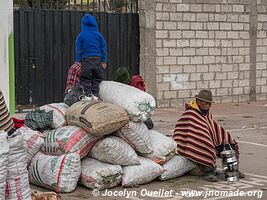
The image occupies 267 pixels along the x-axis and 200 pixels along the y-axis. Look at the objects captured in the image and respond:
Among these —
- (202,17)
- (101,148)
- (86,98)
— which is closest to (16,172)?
(101,148)

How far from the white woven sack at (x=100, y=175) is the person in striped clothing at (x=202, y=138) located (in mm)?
1051

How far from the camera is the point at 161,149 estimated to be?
7.30 metres

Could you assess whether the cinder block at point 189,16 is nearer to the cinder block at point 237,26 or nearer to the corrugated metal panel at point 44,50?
the cinder block at point 237,26

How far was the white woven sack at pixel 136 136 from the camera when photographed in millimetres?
6961

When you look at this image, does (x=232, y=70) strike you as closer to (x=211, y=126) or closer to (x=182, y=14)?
(x=182, y=14)

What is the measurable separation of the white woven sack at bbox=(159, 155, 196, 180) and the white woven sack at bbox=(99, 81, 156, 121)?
70cm

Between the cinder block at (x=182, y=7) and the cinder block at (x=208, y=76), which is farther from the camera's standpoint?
the cinder block at (x=208, y=76)

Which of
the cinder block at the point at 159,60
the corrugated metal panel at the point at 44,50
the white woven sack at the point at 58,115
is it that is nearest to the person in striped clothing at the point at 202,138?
the white woven sack at the point at 58,115

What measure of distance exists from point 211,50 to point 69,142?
32.8ft

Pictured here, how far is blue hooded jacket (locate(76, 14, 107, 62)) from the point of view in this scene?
8.36 m

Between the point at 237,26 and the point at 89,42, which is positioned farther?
the point at 237,26

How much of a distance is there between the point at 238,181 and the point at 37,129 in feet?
8.69

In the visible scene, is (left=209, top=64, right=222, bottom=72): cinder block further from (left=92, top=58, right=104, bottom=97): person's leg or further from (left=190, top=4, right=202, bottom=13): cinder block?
(left=92, top=58, right=104, bottom=97): person's leg

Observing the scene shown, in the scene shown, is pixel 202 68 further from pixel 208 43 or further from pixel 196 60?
pixel 208 43
